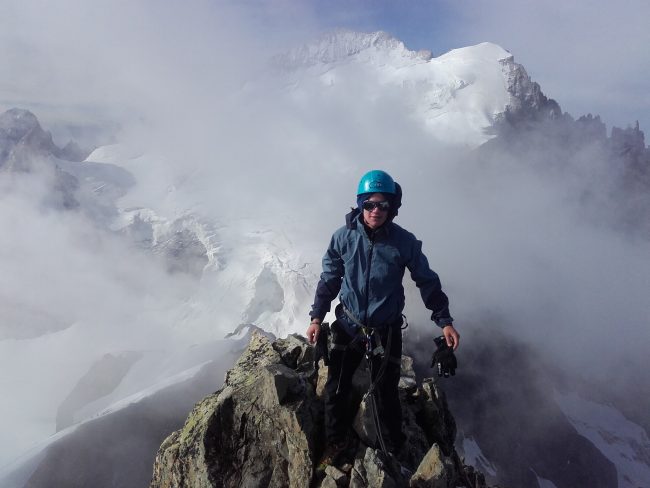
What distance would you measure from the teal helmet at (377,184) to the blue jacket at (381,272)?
48 centimetres

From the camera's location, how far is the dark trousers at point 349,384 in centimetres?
746

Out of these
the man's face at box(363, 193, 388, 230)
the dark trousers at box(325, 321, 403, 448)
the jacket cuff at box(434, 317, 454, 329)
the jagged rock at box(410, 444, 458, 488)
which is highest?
the man's face at box(363, 193, 388, 230)

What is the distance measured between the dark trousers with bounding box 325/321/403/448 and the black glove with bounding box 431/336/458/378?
69 cm

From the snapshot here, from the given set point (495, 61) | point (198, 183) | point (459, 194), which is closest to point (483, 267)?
point (459, 194)

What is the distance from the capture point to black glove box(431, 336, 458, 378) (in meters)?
6.90

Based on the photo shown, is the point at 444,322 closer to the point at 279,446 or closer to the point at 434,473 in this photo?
the point at 434,473

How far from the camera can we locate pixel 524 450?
214 feet

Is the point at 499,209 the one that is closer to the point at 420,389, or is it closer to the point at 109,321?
the point at 109,321

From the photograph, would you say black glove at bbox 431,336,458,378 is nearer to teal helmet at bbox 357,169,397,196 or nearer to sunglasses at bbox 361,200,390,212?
sunglasses at bbox 361,200,390,212

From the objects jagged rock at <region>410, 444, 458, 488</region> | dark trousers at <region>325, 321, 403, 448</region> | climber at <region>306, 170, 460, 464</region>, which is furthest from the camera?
dark trousers at <region>325, 321, 403, 448</region>

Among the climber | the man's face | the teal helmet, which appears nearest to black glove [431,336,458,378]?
the climber

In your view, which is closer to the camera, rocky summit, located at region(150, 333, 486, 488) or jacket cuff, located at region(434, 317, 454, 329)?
jacket cuff, located at region(434, 317, 454, 329)

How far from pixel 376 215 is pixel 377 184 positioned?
49 centimetres

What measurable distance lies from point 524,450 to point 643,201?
6923 inches
